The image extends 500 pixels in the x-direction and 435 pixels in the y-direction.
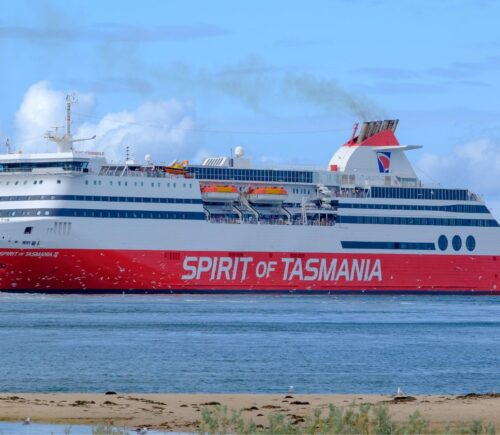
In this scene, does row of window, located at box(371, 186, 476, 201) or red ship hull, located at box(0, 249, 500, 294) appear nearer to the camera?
red ship hull, located at box(0, 249, 500, 294)

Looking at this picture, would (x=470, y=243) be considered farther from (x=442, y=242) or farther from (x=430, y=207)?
(x=430, y=207)

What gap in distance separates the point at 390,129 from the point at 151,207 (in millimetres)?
19464

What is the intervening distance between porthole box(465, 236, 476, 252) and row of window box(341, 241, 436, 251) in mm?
2645

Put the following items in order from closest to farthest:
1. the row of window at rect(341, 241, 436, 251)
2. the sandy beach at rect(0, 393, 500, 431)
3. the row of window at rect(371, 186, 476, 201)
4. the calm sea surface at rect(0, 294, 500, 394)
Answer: the sandy beach at rect(0, 393, 500, 431) → the calm sea surface at rect(0, 294, 500, 394) → the row of window at rect(341, 241, 436, 251) → the row of window at rect(371, 186, 476, 201)

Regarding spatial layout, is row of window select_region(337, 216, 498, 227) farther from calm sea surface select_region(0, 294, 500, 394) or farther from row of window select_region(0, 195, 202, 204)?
row of window select_region(0, 195, 202, 204)

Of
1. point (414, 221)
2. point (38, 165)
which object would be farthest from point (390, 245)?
point (38, 165)

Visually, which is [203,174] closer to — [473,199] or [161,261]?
[161,261]

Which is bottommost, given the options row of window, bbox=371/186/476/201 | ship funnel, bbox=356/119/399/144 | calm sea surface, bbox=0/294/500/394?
calm sea surface, bbox=0/294/500/394

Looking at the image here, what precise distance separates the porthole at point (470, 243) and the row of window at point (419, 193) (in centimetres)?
257

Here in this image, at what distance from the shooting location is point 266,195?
71.8 m

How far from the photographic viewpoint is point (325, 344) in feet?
135

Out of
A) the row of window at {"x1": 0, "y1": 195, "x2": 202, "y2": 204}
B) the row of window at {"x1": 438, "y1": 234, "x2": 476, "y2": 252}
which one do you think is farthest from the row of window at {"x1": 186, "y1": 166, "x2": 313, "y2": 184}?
the row of window at {"x1": 438, "y1": 234, "x2": 476, "y2": 252}

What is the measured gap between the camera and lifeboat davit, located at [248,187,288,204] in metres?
71.6

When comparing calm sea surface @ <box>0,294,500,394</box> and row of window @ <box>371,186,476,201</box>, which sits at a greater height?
row of window @ <box>371,186,476,201</box>
